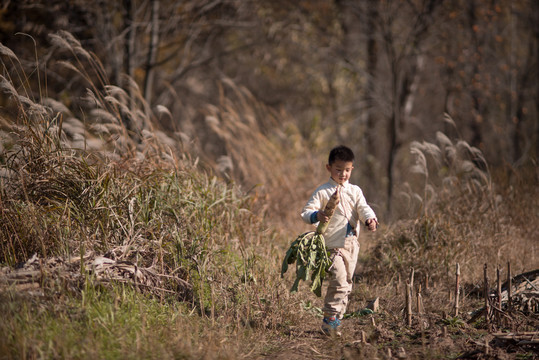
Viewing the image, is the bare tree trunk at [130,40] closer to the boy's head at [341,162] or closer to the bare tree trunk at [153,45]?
the bare tree trunk at [153,45]

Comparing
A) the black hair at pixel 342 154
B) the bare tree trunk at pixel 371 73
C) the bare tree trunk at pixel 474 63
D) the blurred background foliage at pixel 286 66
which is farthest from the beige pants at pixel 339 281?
the bare tree trunk at pixel 474 63

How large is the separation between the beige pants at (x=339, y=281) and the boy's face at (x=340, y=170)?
19.4 inches

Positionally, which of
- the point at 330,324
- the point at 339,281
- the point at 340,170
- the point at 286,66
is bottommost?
the point at 330,324

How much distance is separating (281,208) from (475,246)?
8.93 ft

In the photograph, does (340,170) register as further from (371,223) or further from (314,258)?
(314,258)

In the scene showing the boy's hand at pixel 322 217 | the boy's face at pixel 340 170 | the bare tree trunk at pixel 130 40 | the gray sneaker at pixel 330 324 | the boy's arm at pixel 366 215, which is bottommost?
the gray sneaker at pixel 330 324

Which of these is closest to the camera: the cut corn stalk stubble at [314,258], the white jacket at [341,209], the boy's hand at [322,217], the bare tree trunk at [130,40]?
the boy's hand at [322,217]

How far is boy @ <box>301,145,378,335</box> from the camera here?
405 cm

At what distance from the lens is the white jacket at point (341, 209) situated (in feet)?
13.5

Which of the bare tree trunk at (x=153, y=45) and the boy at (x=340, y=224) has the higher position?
the bare tree trunk at (x=153, y=45)

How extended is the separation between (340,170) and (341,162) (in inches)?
3.2

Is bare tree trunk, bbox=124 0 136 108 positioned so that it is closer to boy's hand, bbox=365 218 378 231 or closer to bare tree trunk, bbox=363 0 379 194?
bare tree trunk, bbox=363 0 379 194

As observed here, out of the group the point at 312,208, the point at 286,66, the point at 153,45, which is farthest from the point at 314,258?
the point at 286,66

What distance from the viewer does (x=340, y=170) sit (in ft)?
13.6
